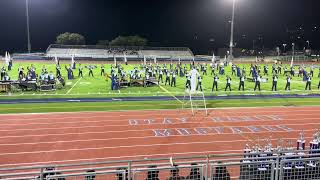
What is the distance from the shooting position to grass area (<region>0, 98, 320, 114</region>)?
1919 centimetres

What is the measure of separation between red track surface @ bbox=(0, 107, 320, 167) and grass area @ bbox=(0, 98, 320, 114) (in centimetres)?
126

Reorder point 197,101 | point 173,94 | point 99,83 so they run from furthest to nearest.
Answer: point 99,83 → point 173,94 → point 197,101

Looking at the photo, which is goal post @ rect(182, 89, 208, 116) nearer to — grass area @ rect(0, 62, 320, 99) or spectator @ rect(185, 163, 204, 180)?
grass area @ rect(0, 62, 320, 99)

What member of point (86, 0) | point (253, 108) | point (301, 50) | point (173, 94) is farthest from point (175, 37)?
point (253, 108)

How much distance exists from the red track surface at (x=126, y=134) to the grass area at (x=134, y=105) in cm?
126

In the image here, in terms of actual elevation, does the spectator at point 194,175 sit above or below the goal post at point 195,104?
above

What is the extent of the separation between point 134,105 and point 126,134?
6.56m

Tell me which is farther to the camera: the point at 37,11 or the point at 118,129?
the point at 37,11

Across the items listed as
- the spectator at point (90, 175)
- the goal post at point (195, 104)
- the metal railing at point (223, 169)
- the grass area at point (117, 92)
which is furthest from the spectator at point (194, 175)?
the grass area at point (117, 92)

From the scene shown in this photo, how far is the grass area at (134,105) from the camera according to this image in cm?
1919

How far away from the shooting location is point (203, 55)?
69.8 metres

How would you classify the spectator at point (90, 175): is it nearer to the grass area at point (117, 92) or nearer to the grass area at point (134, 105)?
the grass area at point (134, 105)

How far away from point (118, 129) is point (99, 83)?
54.5 feet

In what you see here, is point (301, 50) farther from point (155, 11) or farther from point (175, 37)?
point (155, 11)
